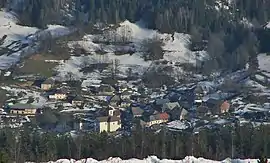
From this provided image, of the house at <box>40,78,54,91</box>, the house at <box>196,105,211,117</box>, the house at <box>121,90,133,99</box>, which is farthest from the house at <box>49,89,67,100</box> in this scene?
the house at <box>196,105,211,117</box>

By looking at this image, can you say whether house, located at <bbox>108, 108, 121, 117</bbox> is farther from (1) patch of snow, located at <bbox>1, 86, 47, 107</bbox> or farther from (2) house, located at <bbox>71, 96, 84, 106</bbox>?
(1) patch of snow, located at <bbox>1, 86, 47, 107</bbox>

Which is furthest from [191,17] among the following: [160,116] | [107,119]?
[107,119]

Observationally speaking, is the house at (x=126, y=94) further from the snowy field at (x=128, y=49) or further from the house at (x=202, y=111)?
the house at (x=202, y=111)

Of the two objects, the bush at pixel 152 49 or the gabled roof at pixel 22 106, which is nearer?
the gabled roof at pixel 22 106

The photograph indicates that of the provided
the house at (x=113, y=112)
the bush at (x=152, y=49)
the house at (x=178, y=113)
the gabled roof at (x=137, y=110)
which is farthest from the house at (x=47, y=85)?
the house at (x=178, y=113)

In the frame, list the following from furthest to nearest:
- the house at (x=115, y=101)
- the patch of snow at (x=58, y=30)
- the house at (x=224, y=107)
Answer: the patch of snow at (x=58, y=30)
the house at (x=115, y=101)
the house at (x=224, y=107)

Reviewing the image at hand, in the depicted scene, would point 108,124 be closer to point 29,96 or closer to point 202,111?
point 202,111

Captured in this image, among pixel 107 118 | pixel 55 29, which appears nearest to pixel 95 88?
pixel 107 118
